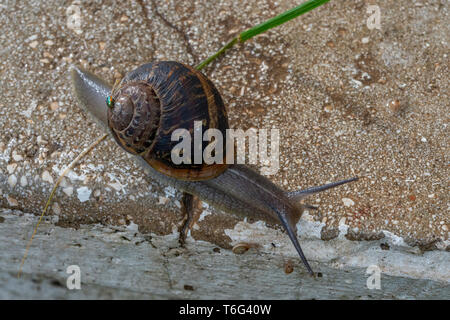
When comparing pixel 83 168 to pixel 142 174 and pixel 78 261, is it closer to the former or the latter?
pixel 142 174

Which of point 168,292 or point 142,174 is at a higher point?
point 142,174

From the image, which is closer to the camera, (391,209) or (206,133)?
(206,133)

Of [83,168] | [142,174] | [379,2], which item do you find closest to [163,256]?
[142,174]

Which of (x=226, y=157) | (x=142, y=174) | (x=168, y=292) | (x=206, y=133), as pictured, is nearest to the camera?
(x=206, y=133)

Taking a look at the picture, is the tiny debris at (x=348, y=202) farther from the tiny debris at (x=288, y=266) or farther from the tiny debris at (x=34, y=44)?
the tiny debris at (x=34, y=44)

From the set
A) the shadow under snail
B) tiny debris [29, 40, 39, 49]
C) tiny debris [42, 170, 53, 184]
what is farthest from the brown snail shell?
tiny debris [29, 40, 39, 49]

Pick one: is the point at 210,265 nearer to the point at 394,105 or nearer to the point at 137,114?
the point at 137,114

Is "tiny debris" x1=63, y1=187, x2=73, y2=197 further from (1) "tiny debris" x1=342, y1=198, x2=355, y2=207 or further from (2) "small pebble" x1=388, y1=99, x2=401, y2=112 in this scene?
(2) "small pebble" x1=388, y1=99, x2=401, y2=112
